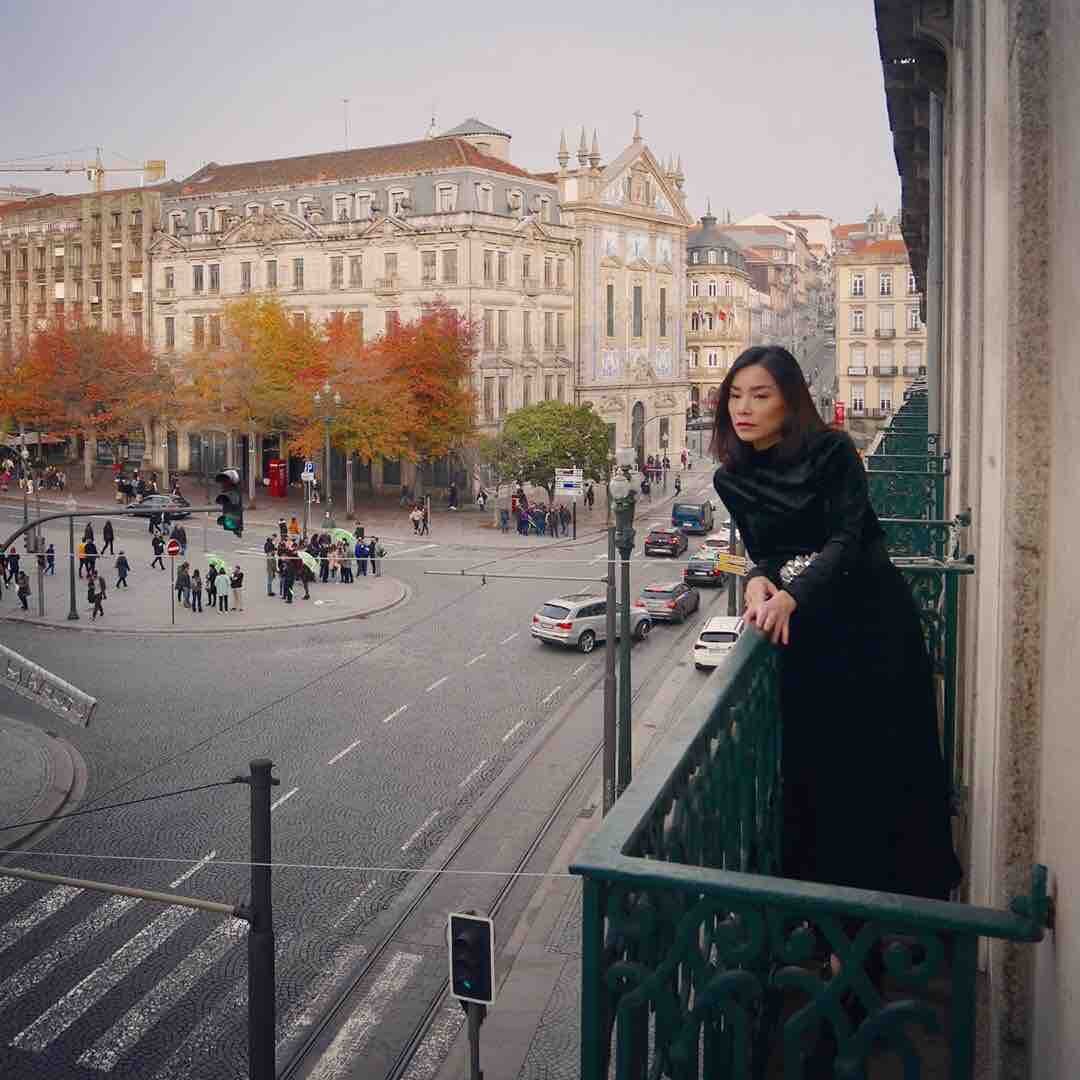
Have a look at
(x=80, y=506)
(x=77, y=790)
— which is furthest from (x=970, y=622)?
(x=80, y=506)

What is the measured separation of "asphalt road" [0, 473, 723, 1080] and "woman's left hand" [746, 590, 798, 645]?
38.6 ft

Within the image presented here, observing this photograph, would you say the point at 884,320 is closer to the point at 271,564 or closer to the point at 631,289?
the point at 631,289

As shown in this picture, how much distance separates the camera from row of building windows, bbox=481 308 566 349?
254 feet

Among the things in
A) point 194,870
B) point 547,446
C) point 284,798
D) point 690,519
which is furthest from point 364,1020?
point 547,446

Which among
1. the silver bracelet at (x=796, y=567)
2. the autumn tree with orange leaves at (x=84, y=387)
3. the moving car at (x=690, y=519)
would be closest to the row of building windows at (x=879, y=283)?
→ the moving car at (x=690, y=519)

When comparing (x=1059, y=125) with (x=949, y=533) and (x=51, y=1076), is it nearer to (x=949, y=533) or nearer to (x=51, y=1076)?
(x=949, y=533)

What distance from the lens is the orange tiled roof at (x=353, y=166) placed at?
7731 cm

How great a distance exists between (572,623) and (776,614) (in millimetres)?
33184

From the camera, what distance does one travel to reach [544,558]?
5169cm

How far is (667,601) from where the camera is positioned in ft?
138

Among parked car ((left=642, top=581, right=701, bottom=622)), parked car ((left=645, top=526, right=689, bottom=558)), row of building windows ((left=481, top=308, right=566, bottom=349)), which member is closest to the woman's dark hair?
parked car ((left=642, top=581, right=701, bottom=622))

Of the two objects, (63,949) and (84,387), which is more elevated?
(84,387)

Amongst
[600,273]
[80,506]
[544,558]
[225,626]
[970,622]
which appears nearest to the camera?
[970,622]

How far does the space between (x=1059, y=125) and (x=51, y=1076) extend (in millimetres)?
13747
